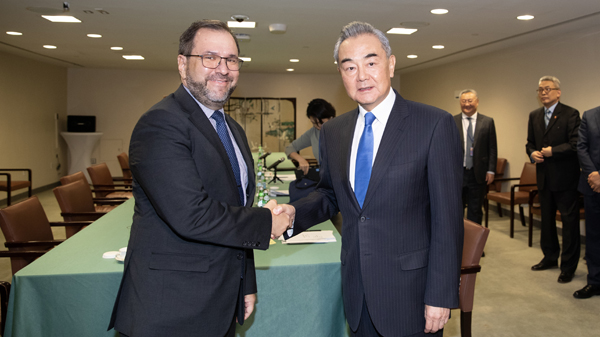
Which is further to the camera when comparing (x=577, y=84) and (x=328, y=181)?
(x=577, y=84)

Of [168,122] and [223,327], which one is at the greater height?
[168,122]

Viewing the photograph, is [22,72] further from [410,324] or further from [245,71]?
[410,324]

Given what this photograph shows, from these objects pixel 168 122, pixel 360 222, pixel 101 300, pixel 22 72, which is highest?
pixel 22 72

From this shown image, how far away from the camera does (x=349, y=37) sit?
1.68 meters

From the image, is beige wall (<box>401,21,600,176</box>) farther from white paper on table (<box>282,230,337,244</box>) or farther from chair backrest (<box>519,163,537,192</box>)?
white paper on table (<box>282,230,337,244</box>)

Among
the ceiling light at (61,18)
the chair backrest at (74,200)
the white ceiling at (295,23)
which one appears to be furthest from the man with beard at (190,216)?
the ceiling light at (61,18)

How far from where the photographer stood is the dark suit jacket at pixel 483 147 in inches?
212

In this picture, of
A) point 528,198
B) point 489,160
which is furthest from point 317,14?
point 528,198

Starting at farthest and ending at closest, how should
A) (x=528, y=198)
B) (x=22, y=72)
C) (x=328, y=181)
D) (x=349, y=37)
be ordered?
(x=22, y=72)
(x=528, y=198)
(x=328, y=181)
(x=349, y=37)

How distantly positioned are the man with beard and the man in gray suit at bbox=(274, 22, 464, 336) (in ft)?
1.19

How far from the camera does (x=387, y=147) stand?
5.19ft

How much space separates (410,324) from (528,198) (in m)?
5.44

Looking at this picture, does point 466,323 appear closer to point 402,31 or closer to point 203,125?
point 203,125

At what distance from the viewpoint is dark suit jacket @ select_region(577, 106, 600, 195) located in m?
3.90
